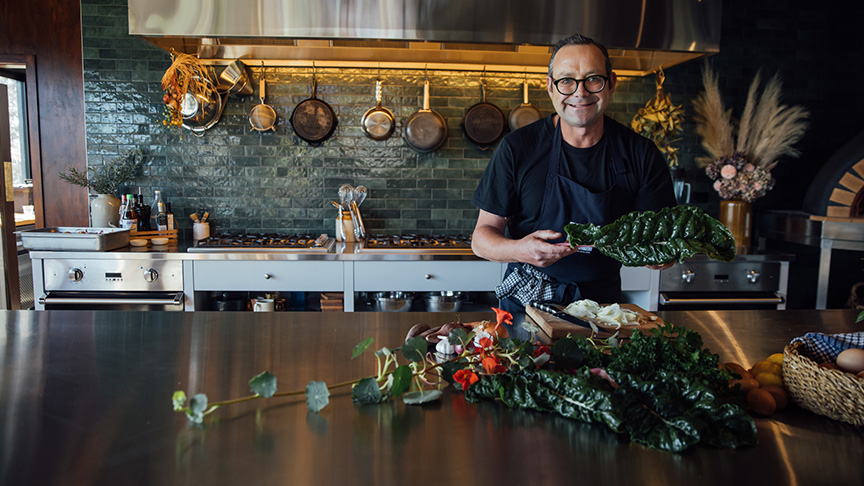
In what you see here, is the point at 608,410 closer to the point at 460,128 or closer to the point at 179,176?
the point at 460,128

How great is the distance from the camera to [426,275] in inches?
149

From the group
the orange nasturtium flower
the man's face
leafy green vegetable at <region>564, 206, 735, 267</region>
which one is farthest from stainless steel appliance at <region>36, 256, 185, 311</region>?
leafy green vegetable at <region>564, 206, 735, 267</region>

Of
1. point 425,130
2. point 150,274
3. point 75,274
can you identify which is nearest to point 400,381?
point 150,274

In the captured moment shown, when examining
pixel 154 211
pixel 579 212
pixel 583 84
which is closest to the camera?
pixel 583 84

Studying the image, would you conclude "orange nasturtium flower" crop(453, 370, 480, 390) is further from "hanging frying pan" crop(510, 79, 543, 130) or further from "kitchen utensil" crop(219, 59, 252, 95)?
"kitchen utensil" crop(219, 59, 252, 95)

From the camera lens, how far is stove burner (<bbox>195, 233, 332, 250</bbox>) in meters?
3.85

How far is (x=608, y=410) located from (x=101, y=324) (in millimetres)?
1651

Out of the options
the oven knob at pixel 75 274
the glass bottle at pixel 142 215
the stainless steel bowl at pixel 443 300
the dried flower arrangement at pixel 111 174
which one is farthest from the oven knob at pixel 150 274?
the stainless steel bowl at pixel 443 300

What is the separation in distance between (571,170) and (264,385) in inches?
64.4

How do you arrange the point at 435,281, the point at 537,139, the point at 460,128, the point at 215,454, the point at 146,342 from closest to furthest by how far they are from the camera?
1. the point at 215,454
2. the point at 146,342
3. the point at 537,139
4. the point at 435,281
5. the point at 460,128

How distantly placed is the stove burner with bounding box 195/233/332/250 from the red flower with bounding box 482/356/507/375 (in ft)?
8.67

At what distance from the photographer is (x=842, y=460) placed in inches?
43.8

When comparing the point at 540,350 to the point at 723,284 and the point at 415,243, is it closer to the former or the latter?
the point at 415,243

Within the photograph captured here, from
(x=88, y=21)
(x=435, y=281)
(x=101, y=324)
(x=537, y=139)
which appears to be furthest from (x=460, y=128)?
(x=101, y=324)
